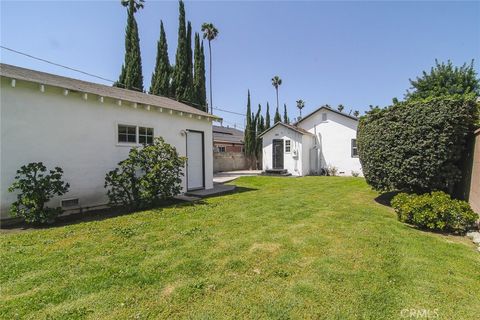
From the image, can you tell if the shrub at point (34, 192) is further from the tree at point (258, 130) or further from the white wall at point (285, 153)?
the tree at point (258, 130)

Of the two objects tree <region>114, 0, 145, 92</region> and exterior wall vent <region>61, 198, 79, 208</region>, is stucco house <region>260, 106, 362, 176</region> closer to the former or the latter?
tree <region>114, 0, 145, 92</region>

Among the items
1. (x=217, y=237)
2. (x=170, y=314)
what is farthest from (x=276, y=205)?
(x=170, y=314)

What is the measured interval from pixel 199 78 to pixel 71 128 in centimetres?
1344

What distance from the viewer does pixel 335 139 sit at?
17.7 m

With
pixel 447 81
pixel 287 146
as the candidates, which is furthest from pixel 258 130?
pixel 447 81

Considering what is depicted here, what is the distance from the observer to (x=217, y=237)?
4555 mm

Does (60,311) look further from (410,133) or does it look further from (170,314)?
(410,133)

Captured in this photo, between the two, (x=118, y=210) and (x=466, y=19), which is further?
(x=466, y=19)

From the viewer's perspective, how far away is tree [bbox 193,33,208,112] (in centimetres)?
1830

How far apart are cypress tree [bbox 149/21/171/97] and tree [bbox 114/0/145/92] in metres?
1.00

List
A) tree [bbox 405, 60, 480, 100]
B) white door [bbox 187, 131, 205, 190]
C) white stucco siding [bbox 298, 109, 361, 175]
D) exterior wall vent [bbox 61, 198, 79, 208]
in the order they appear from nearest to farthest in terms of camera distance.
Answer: exterior wall vent [bbox 61, 198, 79, 208], white door [bbox 187, 131, 205, 190], tree [bbox 405, 60, 480, 100], white stucco siding [bbox 298, 109, 361, 175]

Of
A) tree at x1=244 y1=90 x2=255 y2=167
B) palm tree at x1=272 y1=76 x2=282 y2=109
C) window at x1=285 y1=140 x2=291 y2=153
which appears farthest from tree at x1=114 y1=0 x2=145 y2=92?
palm tree at x1=272 y1=76 x2=282 y2=109

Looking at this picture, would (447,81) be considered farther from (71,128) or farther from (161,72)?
(161,72)

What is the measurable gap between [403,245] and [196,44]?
19.4 meters
